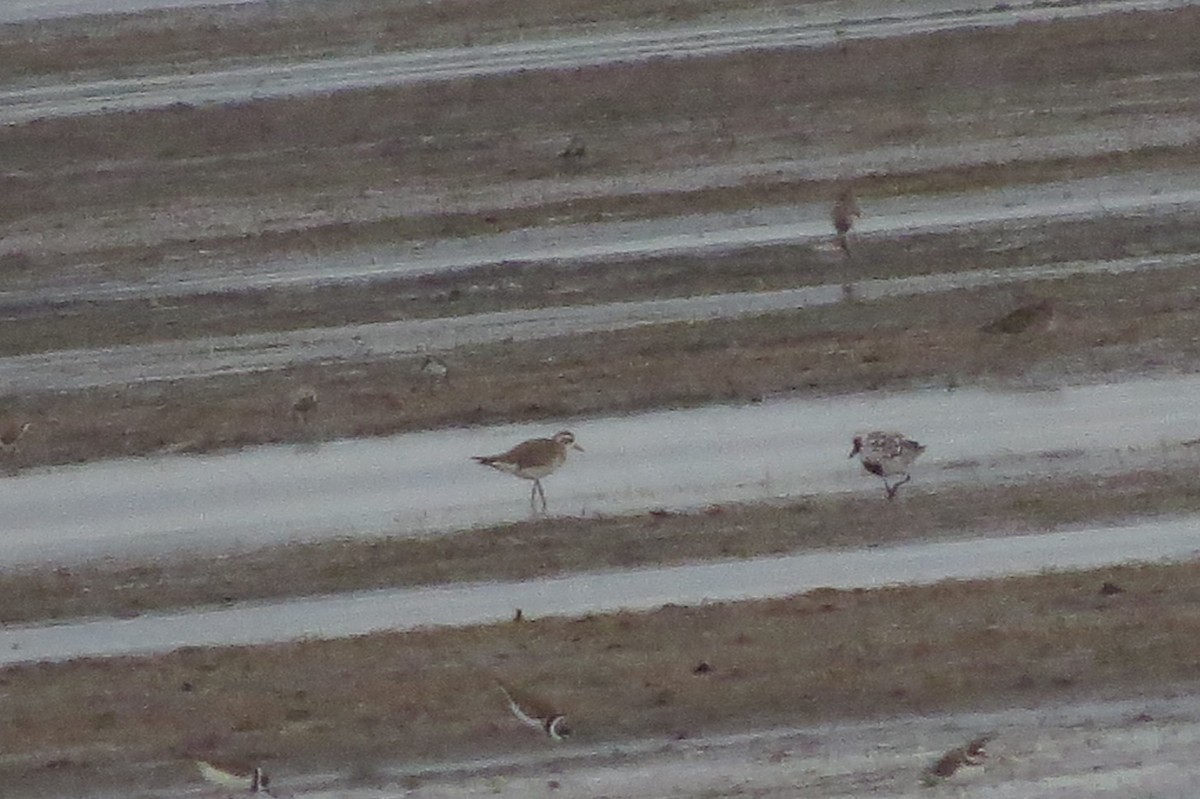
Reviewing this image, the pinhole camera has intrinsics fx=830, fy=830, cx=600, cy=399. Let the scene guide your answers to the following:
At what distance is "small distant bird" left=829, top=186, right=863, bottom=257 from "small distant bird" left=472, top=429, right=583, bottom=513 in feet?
14.7

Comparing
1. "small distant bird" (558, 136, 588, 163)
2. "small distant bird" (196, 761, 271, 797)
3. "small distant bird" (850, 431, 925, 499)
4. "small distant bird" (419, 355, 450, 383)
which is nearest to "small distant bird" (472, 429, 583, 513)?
"small distant bird" (419, 355, 450, 383)

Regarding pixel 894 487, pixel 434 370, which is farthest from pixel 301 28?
pixel 894 487

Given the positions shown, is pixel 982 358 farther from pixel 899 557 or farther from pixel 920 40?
pixel 920 40

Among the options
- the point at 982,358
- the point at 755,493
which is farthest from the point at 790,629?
the point at 982,358

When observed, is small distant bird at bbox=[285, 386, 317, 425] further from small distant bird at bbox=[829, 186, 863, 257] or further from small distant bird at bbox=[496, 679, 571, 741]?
small distant bird at bbox=[829, 186, 863, 257]

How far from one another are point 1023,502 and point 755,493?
3351 mm

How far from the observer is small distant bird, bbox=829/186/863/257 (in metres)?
11.0

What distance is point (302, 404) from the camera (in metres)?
10.7

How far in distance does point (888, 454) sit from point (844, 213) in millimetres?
3257

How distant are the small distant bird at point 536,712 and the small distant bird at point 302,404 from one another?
13.8 feet

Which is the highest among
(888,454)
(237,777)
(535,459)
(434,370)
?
(434,370)

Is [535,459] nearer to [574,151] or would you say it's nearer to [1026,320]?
[574,151]

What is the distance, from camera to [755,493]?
34.4 ft

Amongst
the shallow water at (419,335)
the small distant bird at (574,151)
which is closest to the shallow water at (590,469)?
the shallow water at (419,335)
